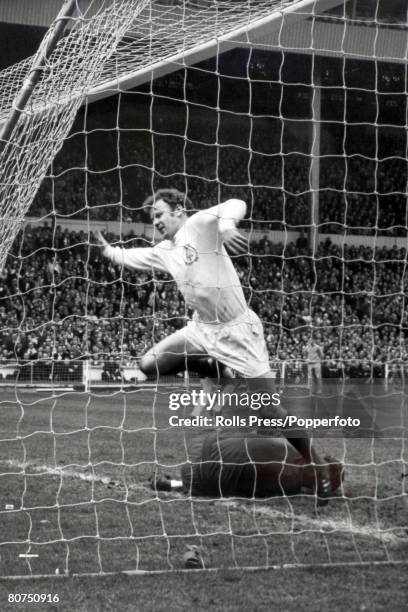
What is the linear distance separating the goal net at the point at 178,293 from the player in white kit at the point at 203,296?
7.6 inches

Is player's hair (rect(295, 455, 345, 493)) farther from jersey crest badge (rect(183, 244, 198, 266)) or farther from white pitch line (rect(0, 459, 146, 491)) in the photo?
jersey crest badge (rect(183, 244, 198, 266))

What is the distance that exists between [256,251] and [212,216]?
55.9 ft

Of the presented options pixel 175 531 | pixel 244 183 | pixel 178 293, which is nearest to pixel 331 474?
pixel 175 531

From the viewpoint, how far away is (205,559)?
15.9ft

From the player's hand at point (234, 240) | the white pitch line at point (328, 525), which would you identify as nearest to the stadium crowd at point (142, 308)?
the white pitch line at point (328, 525)

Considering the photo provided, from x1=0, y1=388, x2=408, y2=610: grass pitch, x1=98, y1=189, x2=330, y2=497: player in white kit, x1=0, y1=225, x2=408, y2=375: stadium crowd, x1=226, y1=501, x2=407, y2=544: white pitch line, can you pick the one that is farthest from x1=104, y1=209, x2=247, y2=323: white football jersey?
x1=0, y1=225, x2=408, y2=375: stadium crowd

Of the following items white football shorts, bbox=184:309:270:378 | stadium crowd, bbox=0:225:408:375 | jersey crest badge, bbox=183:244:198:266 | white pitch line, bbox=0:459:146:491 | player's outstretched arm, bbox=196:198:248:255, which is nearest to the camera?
player's outstretched arm, bbox=196:198:248:255

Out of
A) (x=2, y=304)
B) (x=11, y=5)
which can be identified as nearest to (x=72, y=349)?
(x=2, y=304)

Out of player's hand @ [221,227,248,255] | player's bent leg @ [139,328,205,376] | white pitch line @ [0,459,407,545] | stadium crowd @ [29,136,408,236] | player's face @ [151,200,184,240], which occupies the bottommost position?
stadium crowd @ [29,136,408,236]

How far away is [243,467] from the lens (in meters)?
5.79

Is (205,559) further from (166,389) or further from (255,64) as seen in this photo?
(255,64)

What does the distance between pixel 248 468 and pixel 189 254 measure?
1.36 meters

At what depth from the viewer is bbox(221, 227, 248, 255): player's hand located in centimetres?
464

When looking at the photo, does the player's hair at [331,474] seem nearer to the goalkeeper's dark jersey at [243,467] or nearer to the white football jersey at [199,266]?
the goalkeeper's dark jersey at [243,467]
